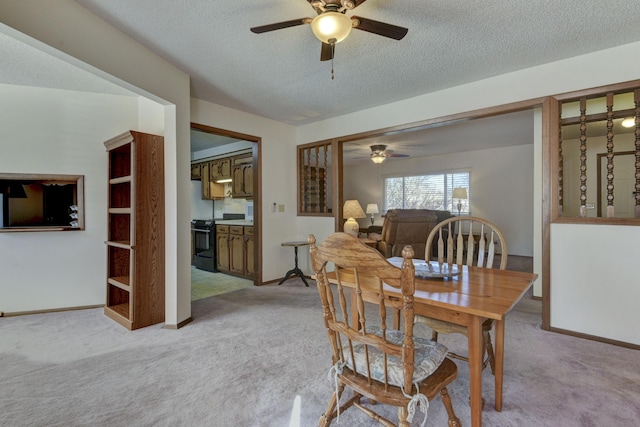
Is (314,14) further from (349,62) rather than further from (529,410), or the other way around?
(529,410)

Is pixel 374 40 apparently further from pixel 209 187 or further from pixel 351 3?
pixel 209 187

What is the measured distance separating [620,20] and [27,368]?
4.77m

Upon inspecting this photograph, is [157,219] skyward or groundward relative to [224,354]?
skyward

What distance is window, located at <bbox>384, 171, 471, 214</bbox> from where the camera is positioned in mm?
7234

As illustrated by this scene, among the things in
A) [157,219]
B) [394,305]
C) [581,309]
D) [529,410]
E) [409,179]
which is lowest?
[529,410]

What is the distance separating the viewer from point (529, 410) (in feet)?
5.32

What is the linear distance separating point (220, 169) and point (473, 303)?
517 centimetres

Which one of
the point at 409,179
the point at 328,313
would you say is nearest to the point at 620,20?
the point at 328,313

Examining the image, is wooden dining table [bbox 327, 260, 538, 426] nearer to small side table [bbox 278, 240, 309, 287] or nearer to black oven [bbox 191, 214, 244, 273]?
small side table [bbox 278, 240, 309, 287]

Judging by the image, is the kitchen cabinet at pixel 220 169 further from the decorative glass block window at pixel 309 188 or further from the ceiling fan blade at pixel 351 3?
the ceiling fan blade at pixel 351 3

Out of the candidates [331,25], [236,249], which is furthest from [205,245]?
[331,25]

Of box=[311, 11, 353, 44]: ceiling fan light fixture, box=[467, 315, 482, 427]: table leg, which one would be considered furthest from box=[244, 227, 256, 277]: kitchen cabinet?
box=[467, 315, 482, 427]: table leg

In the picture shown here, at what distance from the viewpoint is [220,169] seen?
18.5 ft

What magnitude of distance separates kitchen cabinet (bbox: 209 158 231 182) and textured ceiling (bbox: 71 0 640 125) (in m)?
2.13
